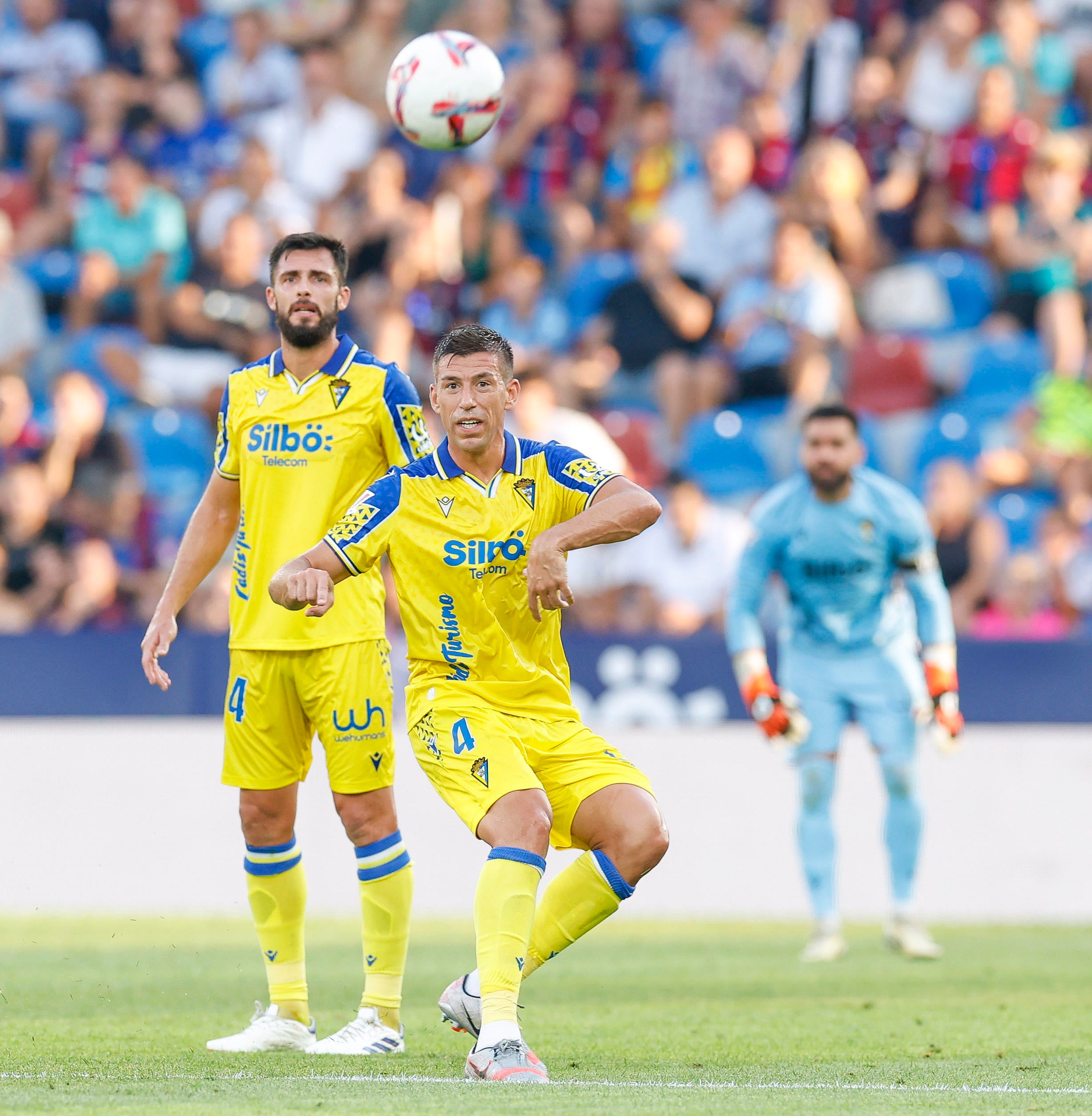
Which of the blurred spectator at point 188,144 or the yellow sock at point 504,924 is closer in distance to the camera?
the yellow sock at point 504,924

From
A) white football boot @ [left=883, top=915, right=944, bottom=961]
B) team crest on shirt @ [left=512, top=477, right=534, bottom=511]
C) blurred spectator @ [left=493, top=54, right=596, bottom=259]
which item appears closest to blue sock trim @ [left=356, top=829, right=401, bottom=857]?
team crest on shirt @ [left=512, top=477, right=534, bottom=511]

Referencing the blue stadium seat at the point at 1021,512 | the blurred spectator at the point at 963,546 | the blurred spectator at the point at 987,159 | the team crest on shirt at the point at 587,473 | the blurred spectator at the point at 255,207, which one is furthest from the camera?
the blurred spectator at the point at 987,159

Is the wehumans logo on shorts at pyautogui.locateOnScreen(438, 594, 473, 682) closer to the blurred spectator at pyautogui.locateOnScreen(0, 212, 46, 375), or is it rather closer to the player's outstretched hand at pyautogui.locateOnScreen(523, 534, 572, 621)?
the player's outstretched hand at pyautogui.locateOnScreen(523, 534, 572, 621)

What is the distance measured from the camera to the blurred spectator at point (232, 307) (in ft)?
48.8

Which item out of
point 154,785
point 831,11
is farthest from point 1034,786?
point 831,11

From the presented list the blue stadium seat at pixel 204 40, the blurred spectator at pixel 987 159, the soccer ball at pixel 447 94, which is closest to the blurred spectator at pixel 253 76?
the blue stadium seat at pixel 204 40

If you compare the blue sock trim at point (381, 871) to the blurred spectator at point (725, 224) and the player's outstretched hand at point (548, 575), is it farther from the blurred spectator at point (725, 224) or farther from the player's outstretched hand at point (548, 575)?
the blurred spectator at point (725, 224)

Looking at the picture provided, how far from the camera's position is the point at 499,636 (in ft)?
19.5

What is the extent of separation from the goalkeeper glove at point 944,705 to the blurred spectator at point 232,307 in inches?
286

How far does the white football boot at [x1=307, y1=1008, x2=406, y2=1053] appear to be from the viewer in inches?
239

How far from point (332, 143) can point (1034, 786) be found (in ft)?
28.4

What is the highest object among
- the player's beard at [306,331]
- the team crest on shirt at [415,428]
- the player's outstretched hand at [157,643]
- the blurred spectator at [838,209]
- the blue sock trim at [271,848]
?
the blurred spectator at [838,209]

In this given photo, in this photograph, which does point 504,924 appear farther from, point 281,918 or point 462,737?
point 281,918

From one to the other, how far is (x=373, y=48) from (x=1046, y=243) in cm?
641
